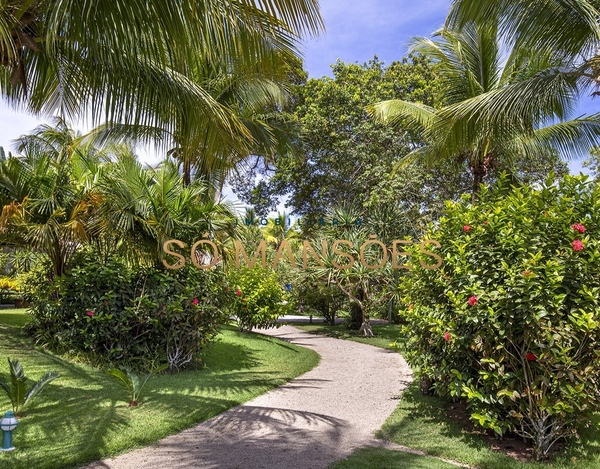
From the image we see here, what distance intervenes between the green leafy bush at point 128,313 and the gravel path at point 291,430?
81.9 inches

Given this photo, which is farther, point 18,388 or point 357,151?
point 357,151

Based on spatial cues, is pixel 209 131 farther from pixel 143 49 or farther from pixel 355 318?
pixel 355 318

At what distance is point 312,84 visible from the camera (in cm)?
1956

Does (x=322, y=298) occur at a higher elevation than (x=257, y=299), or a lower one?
higher

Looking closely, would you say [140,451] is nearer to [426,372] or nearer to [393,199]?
[426,372]

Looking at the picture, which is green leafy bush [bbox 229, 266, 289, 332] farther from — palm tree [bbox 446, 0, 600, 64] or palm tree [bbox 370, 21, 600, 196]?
palm tree [bbox 446, 0, 600, 64]

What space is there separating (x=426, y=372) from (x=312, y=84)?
595 inches

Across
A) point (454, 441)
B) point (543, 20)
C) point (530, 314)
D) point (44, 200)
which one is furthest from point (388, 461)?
point (44, 200)

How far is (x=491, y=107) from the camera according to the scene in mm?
7547

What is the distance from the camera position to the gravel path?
508 centimetres

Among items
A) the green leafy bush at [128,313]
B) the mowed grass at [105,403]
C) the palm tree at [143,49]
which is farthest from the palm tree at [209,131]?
the mowed grass at [105,403]

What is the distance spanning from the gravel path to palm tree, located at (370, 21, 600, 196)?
15.0 ft

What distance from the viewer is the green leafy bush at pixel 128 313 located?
348 inches

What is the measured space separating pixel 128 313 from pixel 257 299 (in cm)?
635
